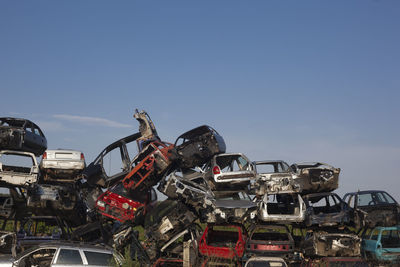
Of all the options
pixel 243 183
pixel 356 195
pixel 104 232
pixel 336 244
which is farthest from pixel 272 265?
pixel 104 232

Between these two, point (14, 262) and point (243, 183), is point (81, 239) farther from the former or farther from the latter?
point (243, 183)

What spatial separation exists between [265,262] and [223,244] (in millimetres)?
2544

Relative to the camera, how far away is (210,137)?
1683cm

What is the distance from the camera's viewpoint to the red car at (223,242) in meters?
12.6

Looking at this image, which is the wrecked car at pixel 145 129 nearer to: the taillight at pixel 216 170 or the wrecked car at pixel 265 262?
the taillight at pixel 216 170

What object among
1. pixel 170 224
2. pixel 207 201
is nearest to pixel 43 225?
pixel 170 224

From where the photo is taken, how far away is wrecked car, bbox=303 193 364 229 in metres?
14.5

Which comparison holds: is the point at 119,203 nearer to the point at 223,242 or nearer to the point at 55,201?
the point at 55,201

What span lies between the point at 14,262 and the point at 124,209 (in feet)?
18.7

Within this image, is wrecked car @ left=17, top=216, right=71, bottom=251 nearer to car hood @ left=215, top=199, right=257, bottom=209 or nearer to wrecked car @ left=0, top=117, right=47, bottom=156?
wrecked car @ left=0, top=117, right=47, bottom=156

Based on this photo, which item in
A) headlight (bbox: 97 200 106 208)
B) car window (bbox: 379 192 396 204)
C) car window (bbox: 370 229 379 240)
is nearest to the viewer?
car window (bbox: 370 229 379 240)

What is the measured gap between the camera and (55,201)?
53.6ft

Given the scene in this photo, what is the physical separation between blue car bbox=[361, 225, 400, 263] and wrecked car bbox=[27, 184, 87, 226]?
10403mm

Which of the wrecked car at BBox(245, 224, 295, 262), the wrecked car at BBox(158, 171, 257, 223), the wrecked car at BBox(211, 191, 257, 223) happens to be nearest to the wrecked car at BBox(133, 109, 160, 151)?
the wrecked car at BBox(158, 171, 257, 223)
